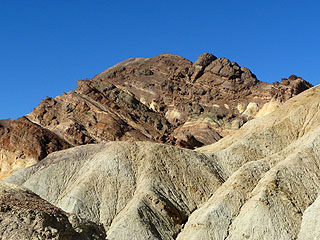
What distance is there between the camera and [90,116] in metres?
→ 125

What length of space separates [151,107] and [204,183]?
8158 centimetres

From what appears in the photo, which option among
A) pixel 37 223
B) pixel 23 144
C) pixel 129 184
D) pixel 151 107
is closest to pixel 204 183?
pixel 129 184

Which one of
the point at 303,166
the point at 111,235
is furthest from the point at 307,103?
the point at 111,235

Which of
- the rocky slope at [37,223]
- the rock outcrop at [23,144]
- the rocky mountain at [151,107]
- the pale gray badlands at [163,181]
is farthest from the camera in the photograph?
the rocky mountain at [151,107]

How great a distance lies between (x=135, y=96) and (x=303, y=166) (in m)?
93.2

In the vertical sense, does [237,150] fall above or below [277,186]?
above

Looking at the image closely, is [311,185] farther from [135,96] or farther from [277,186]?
[135,96]

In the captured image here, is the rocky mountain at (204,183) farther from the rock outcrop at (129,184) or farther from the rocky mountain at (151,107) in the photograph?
the rocky mountain at (151,107)

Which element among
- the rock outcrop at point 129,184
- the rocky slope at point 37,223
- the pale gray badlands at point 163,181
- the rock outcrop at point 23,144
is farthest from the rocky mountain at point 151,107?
the rocky slope at point 37,223

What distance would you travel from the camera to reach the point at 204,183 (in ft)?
214

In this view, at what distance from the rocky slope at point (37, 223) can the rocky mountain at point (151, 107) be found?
74.7m

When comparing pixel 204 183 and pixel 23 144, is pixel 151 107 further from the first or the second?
pixel 204 183

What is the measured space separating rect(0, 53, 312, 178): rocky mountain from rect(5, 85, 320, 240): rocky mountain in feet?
108

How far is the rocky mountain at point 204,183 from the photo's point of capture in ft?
172
